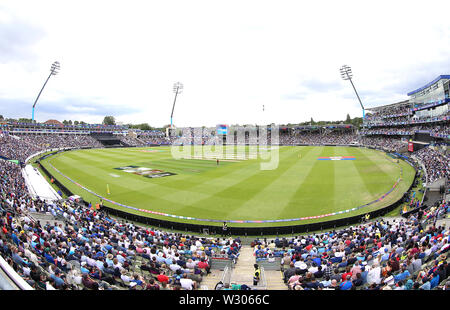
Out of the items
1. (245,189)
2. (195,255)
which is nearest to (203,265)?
(195,255)

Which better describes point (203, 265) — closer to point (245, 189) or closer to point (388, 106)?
point (245, 189)

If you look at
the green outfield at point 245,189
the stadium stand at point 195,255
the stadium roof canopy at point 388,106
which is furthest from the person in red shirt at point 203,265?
the stadium roof canopy at point 388,106

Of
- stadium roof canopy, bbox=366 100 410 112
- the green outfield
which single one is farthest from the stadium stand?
stadium roof canopy, bbox=366 100 410 112

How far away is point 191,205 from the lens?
21250 millimetres

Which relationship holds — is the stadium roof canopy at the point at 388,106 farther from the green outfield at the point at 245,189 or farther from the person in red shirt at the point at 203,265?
the person in red shirt at the point at 203,265

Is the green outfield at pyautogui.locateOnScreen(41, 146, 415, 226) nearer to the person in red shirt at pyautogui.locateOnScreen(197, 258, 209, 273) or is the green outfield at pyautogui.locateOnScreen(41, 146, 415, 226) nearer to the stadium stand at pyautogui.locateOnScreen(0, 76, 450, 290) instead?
the stadium stand at pyautogui.locateOnScreen(0, 76, 450, 290)

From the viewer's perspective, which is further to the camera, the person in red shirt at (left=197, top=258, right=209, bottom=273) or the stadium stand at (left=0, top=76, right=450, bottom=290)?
the person in red shirt at (left=197, top=258, right=209, bottom=273)

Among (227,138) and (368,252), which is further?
(227,138)

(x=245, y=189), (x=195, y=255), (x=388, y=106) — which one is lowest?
(x=195, y=255)

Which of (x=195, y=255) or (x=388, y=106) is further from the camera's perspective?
(x=388, y=106)

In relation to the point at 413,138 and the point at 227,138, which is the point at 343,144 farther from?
the point at 227,138
